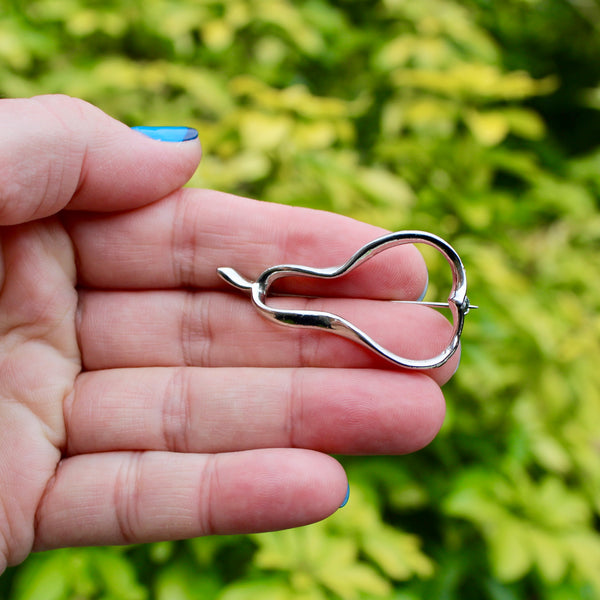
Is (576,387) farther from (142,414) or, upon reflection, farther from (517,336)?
(142,414)

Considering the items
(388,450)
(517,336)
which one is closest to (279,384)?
(388,450)

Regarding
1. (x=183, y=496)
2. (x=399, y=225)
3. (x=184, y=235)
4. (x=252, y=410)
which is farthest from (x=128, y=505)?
(x=399, y=225)

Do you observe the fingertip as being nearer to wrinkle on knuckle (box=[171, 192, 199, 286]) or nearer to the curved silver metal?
wrinkle on knuckle (box=[171, 192, 199, 286])

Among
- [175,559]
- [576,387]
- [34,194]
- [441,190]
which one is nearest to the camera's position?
[34,194]

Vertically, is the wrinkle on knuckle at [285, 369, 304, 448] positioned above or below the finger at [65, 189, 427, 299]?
below

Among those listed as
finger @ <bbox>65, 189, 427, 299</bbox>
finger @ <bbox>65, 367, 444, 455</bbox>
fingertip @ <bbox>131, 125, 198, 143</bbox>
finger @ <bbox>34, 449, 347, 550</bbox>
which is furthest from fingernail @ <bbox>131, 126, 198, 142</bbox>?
finger @ <bbox>34, 449, 347, 550</bbox>

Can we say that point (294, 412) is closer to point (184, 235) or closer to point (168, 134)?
point (184, 235)
